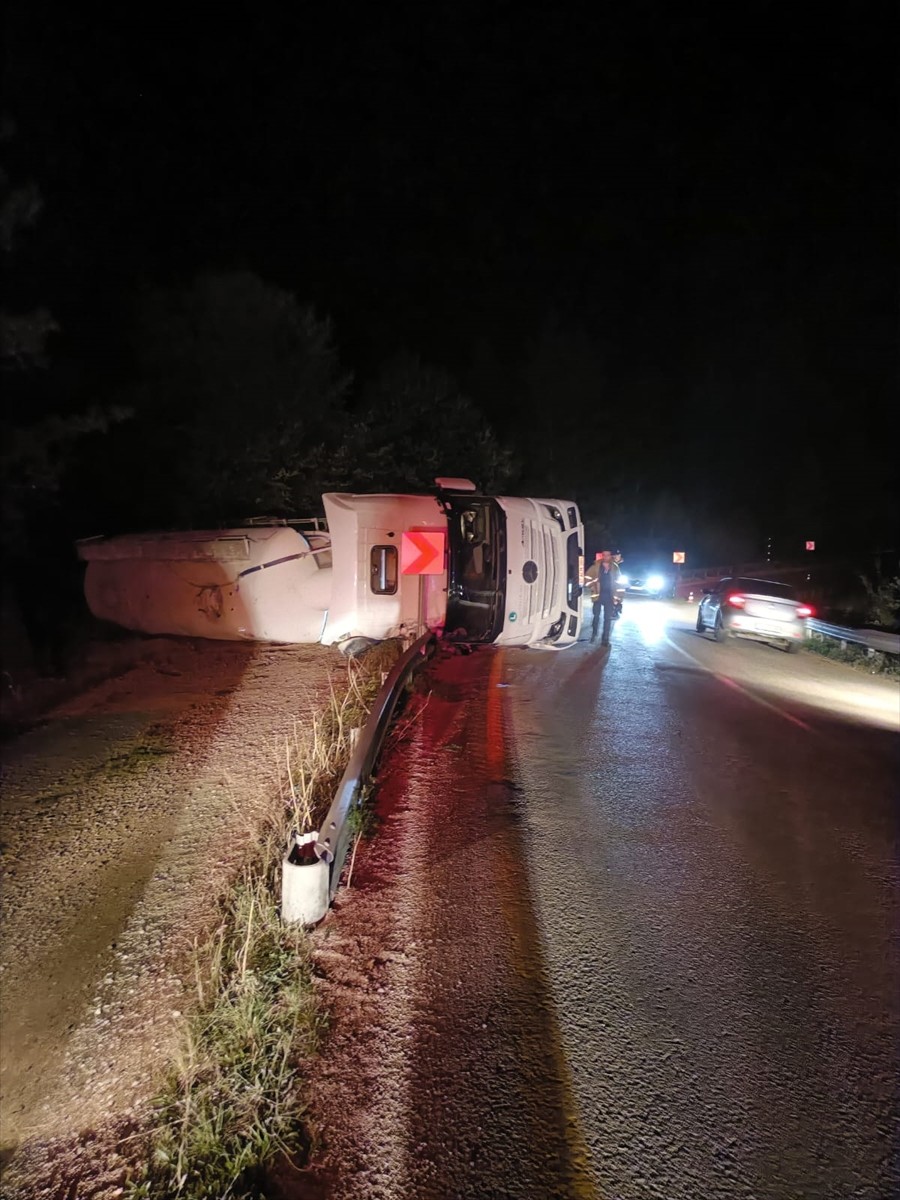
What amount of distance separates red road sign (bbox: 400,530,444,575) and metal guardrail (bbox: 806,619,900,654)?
9370 millimetres

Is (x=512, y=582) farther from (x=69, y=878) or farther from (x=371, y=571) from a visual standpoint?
(x=69, y=878)

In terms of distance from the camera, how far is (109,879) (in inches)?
177

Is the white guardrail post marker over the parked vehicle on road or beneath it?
beneath

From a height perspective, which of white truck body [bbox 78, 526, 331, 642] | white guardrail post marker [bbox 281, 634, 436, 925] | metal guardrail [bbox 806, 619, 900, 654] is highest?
white truck body [bbox 78, 526, 331, 642]

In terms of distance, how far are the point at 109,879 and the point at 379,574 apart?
18.4 ft

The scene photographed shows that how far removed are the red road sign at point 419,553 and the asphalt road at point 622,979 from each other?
282 centimetres

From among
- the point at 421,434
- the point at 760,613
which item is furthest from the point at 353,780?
the point at 421,434

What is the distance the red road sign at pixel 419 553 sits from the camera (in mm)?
8875

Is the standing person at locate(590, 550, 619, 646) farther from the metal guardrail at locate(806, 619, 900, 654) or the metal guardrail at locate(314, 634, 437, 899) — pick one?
the metal guardrail at locate(314, 634, 437, 899)

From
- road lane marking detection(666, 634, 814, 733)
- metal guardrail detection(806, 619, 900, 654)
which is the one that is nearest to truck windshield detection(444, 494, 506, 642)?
road lane marking detection(666, 634, 814, 733)

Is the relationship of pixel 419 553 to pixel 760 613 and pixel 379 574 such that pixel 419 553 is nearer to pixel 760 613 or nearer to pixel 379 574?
pixel 379 574

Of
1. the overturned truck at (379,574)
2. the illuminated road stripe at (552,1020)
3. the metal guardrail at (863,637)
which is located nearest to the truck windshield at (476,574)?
the overturned truck at (379,574)

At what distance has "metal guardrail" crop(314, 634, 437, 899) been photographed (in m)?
3.72

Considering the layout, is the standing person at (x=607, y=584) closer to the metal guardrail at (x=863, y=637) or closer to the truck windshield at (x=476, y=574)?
the truck windshield at (x=476, y=574)
